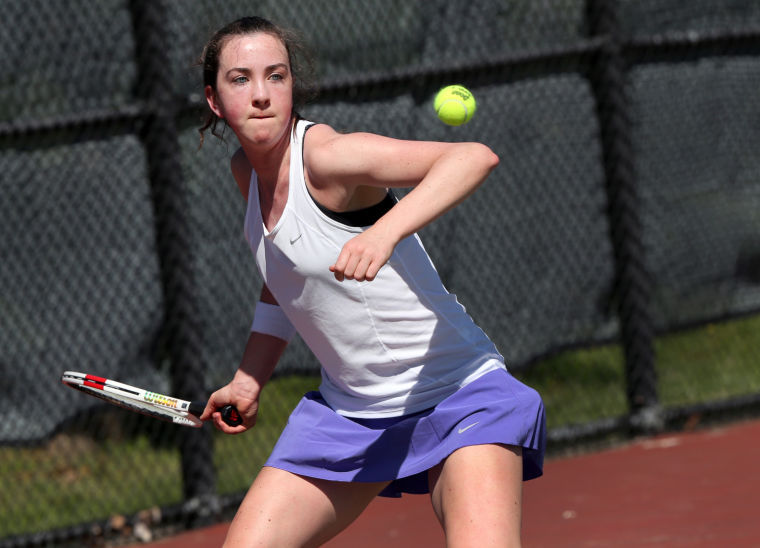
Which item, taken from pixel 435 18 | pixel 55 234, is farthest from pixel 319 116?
pixel 55 234

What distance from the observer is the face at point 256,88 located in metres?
2.64

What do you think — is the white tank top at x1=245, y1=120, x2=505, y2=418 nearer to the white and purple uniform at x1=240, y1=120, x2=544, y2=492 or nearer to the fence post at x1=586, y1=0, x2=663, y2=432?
the white and purple uniform at x1=240, y1=120, x2=544, y2=492

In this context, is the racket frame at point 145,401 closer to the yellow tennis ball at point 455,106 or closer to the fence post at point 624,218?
the yellow tennis ball at point 455,106

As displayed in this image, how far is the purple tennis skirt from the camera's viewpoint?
2592mm

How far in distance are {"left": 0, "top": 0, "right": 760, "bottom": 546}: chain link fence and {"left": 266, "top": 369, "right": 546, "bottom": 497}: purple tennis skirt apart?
2.14 metres

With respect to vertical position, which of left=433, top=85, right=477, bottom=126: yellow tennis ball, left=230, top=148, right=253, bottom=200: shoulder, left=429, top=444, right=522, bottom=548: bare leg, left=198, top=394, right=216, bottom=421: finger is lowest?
left=429, top=444, right=522, bottom=548: bare leg

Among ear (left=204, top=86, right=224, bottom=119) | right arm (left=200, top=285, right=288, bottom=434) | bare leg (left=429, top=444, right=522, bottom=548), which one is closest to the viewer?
bare leg (left=429, top=444, right=522, bottom=548)

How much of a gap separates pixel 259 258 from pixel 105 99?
7.75 feet

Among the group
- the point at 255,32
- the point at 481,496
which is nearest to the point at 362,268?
the point at 481,496

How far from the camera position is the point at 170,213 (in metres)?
4.84

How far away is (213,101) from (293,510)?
39.3 inches

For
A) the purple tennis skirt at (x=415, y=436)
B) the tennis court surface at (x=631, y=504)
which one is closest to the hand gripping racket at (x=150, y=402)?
the purple tennis skirt at (x=415, y=436)

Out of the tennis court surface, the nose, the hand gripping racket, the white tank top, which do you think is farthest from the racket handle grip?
the tennis court surface

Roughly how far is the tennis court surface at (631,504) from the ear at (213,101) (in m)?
2.05
